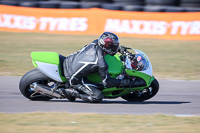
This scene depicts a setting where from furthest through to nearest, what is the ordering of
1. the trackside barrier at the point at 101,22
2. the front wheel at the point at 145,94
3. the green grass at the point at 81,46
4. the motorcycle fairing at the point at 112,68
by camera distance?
1. the trackside barrier at the point at 101,22
2. the green grass at the point at 81,46
3. the front wheel at the point at 145,94
4. the motorcycle fairing at the point at 112,68

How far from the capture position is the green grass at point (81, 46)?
412 inches

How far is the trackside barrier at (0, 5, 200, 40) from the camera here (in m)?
15.8

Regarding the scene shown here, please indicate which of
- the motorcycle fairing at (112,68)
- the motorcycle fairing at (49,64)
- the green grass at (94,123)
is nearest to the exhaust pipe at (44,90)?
the motorcycle fairing at (49,64)

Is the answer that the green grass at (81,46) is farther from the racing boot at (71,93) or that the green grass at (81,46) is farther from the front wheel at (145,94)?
the racing boot at (71,93)

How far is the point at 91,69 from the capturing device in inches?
250

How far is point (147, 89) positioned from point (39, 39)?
417 inches

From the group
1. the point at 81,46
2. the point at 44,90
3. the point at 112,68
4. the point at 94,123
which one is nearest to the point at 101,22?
the point at 81,46

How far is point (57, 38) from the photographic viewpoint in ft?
55.7

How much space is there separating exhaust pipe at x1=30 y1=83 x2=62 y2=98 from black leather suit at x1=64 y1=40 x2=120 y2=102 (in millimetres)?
348

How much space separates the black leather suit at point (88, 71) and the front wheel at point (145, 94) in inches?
27.3

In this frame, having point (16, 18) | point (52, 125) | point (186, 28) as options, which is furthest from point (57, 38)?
point (52, 125)

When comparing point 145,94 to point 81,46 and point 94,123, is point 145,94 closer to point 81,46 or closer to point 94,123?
point 94,123

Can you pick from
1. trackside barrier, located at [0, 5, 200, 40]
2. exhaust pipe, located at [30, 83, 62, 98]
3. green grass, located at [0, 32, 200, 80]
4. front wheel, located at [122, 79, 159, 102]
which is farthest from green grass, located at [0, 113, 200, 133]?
trackside barrier, located at [0, 5, 200, 40]

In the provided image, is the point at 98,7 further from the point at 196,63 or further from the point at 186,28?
the point at 196,63
